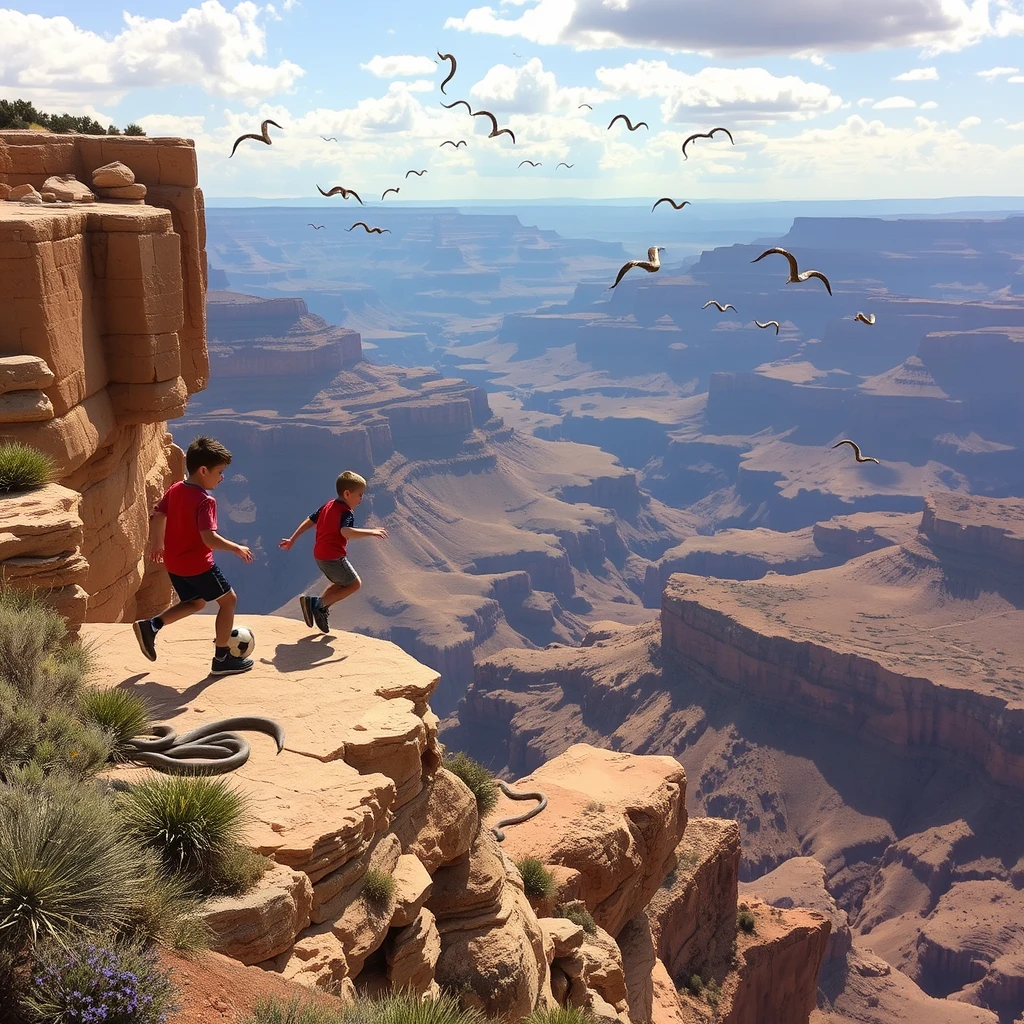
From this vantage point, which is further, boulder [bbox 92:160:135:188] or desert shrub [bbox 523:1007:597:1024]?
boulder [bbox 92:160:135:188]

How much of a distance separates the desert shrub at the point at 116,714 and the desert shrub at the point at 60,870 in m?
1.92

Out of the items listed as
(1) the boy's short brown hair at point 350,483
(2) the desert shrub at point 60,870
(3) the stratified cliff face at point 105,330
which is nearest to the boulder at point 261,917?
(2) the desert shrub at point 60,870

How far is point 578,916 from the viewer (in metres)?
15.9

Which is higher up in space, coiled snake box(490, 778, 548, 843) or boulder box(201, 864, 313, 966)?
boulder box(201, 864, 313, 966)

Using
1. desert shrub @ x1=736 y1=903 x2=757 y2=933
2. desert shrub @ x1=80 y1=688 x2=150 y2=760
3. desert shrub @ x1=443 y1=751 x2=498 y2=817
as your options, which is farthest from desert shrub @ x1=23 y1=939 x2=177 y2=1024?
desert shrub @ x1=736 y1=903 x2=757 y2=933

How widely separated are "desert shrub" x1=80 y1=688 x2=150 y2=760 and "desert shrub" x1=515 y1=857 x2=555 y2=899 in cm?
879

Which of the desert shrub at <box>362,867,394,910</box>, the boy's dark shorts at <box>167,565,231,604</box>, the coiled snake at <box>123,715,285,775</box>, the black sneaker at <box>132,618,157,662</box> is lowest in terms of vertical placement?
the desert shrub at <box>362,867,394,910</box>

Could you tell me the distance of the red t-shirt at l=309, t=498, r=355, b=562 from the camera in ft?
39.9

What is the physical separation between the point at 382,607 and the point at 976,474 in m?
92.7

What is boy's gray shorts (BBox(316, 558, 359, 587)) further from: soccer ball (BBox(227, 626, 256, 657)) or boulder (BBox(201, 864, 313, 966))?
boulder (BBox(201, 864, 313, 966))

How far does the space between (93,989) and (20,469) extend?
6447mm

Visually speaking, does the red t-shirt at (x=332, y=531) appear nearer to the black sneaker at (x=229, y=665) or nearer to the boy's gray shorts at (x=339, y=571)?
the boy's gray shorts at (x=339, y=571)

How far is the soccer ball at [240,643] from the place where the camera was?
35.2 ft

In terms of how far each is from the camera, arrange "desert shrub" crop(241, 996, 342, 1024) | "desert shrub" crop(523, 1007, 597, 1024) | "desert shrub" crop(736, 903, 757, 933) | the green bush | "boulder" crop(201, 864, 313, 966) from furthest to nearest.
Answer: "desert shrub" crop(736, 903, 757, 933)
the green bush
"desert shrub" crop(523, 1007, 597, 1024)
"boulder" crop(201, 864, 313, 966)
"desert shrub" crop(241, 996, 342, 1024)
